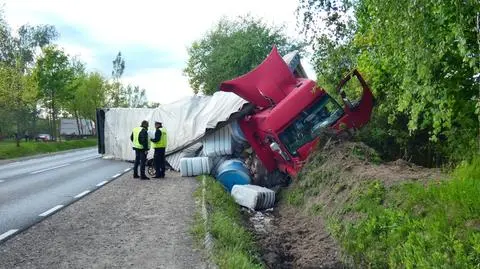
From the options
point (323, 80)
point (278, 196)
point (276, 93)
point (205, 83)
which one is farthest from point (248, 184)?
point (205, 83)

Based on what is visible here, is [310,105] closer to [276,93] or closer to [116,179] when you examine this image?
[276,93]

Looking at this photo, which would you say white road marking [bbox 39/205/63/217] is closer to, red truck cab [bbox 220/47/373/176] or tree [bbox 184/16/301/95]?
red truck cab [bbox 220/47/373/176]

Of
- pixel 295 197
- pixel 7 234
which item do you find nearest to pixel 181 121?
pixel 295 197

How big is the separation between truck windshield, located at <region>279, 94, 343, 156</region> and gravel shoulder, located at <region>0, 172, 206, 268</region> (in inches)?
120

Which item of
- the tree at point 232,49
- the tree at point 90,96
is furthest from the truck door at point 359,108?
the tree at point 90,96

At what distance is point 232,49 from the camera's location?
36.9 m

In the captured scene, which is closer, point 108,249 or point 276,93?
point 108,249

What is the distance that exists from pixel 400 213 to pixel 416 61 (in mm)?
2146

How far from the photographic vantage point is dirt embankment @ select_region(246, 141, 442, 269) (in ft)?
26.7

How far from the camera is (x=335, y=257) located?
775 centimetres

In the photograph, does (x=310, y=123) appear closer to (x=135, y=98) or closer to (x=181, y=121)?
(x=181, y=121)

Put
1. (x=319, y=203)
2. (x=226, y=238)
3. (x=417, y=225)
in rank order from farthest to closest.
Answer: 1. (x=319, y=203)
2. (x=226, y=238)
3. (x=417, y=225)

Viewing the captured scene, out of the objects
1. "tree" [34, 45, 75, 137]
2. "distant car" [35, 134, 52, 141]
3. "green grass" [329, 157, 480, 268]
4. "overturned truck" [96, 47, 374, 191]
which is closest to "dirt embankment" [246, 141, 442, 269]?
"green grass" [329, 157, 480, 268]

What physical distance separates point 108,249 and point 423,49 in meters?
4.80
